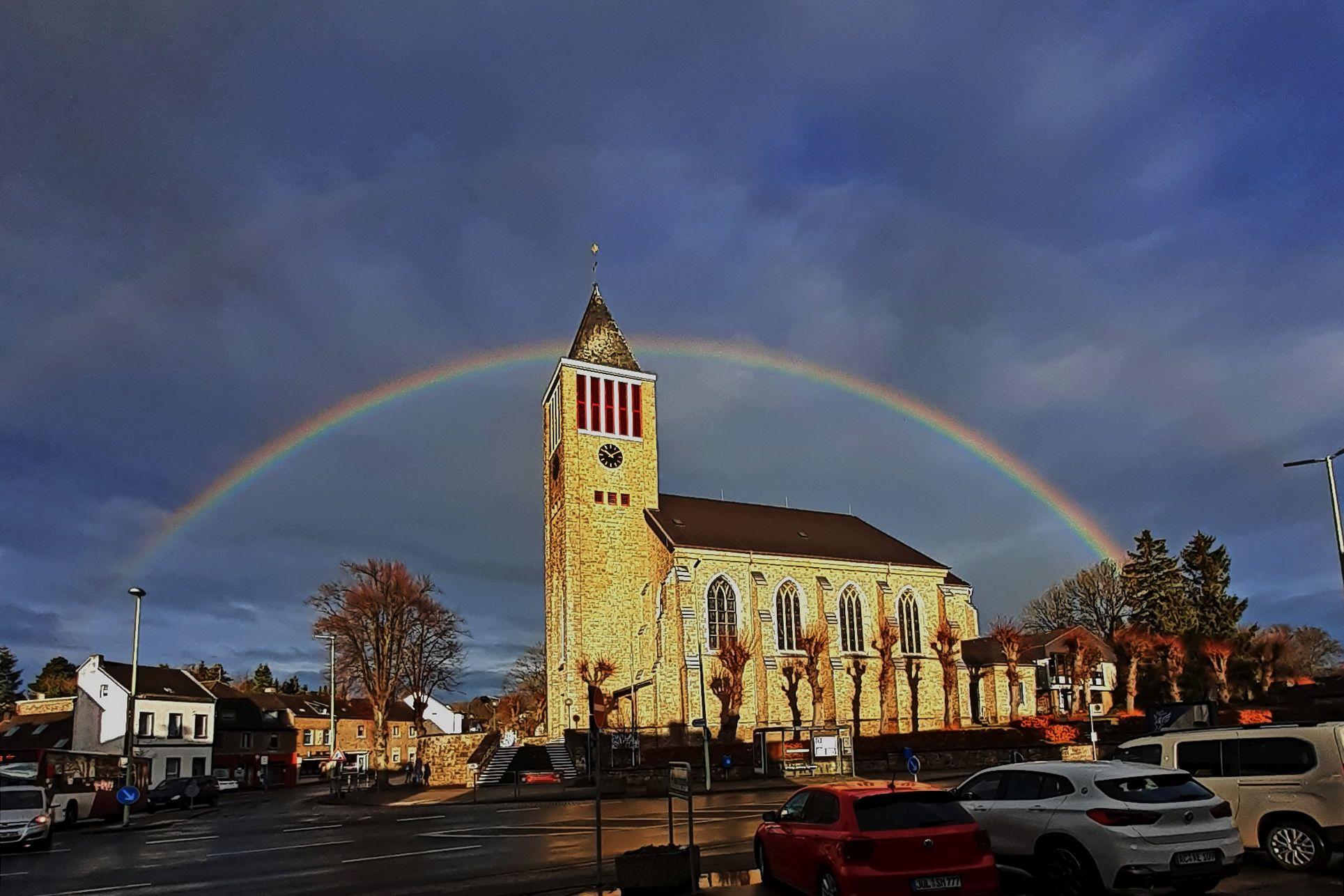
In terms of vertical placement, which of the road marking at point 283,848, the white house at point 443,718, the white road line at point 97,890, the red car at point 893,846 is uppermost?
the red car at point 893,846

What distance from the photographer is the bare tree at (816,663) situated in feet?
172

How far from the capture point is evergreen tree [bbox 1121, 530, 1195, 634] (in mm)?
74562

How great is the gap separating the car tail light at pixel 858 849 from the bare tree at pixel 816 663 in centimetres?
4328

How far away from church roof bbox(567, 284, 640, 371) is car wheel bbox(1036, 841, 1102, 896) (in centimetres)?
5004

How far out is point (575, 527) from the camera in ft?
182

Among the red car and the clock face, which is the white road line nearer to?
the red car

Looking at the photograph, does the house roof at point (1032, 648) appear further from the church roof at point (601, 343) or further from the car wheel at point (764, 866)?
the car wheel at point (764, 866)

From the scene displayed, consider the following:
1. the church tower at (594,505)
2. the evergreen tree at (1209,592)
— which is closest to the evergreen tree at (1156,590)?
the evergreen tree at (1209,592)

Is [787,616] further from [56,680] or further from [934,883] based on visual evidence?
[56,680]

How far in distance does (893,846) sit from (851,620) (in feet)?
165

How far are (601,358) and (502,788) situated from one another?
2690cm

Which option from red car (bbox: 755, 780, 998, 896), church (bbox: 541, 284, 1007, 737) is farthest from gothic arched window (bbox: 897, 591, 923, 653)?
red car (bbox: 755, 780, 998, 896)

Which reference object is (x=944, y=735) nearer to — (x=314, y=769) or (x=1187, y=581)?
(x=1187, y=581)

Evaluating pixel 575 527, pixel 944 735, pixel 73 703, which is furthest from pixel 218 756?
pixel 944 735
